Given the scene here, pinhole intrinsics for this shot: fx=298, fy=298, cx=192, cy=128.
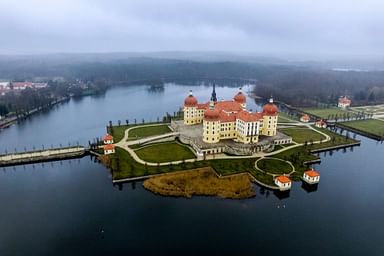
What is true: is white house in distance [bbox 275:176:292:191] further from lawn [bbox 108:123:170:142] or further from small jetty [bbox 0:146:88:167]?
small jetty [bbox 0:146:88:167]

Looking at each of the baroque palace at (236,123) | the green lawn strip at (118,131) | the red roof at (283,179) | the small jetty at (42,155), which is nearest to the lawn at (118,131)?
the green lawn strip at (118,131)

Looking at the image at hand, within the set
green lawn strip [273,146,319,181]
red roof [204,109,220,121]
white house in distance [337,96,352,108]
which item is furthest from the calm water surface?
white house in distance [337,96,352,108]

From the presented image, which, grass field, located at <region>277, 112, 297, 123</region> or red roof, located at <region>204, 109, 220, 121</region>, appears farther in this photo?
grass field, located at <region>277, 112, 297, 123</region>

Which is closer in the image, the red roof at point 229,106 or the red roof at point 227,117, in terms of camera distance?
the red roof at point 227,117

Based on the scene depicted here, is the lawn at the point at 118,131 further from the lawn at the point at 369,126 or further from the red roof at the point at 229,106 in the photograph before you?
the lawn at the point at 369,126

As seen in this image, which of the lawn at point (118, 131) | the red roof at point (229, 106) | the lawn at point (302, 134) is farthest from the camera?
the lawn at point (302, 134)

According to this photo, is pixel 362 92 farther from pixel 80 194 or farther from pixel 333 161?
pixel 80 194

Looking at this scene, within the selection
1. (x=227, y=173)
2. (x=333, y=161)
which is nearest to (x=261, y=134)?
(x=333, y=161)
